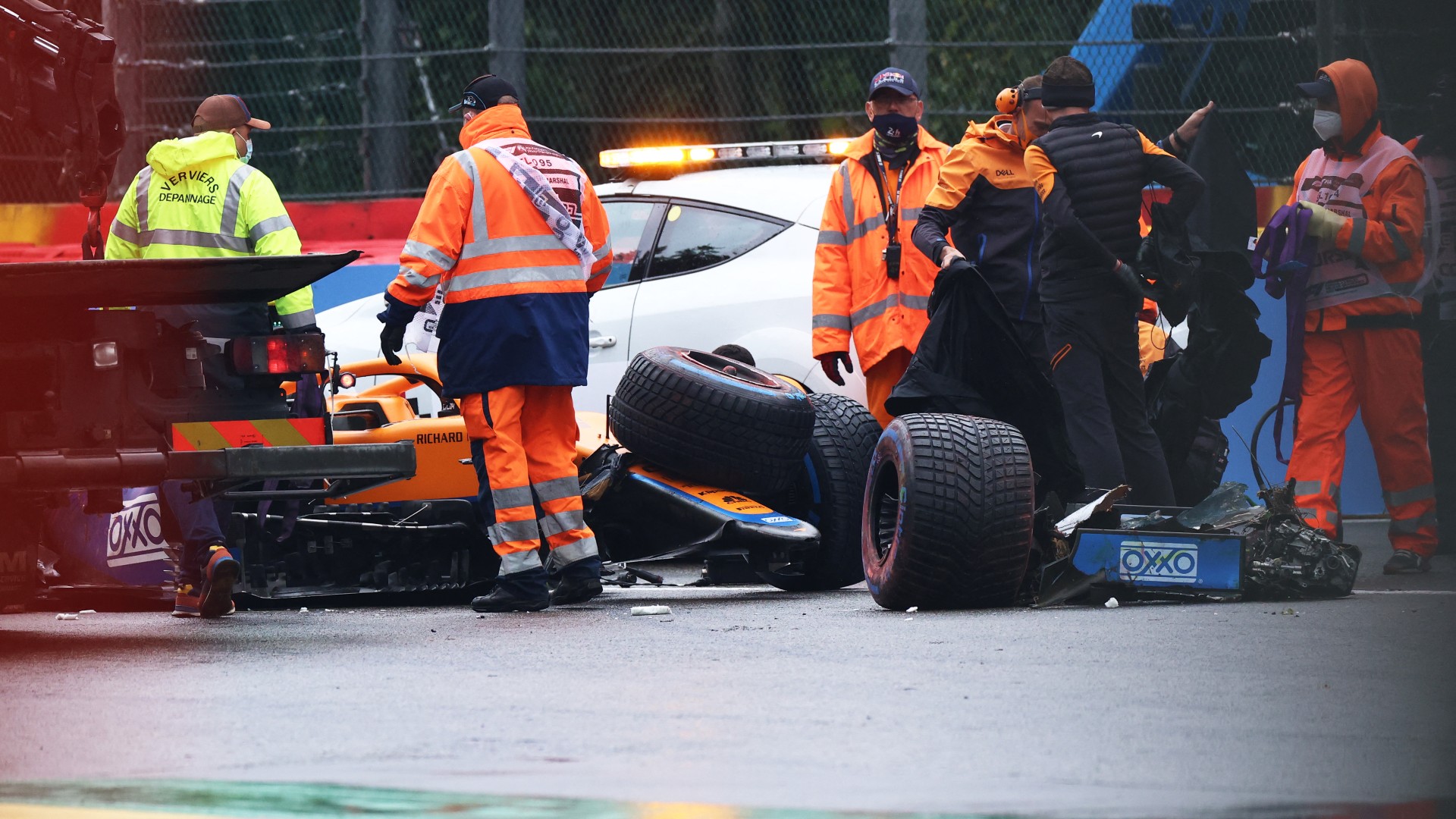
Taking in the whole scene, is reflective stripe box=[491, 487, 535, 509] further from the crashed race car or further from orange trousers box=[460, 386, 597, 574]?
the crashed race car

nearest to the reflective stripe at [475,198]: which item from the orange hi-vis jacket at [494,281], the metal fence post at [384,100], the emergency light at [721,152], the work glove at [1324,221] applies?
the orange hi-vis jacket at [494,281]

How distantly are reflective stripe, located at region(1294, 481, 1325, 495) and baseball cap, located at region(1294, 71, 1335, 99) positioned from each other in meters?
1.59

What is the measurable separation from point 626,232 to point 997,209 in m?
2.11

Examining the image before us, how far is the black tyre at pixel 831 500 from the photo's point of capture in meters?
7.89

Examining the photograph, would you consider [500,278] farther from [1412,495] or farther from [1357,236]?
[1412,495]

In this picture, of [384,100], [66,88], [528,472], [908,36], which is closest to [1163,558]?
[528,472]

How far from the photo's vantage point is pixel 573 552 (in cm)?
731

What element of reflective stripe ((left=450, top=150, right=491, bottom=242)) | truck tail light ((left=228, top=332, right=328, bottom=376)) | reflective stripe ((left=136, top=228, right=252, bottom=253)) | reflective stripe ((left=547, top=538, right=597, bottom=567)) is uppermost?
reflective stripe ((left=450, top=150, right=491, bottom=242))

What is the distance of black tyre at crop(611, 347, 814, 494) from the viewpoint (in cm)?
751

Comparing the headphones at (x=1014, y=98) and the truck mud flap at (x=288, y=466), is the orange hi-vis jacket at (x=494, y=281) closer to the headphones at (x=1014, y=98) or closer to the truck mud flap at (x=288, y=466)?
the truck mud flap at (x=288, y=466)

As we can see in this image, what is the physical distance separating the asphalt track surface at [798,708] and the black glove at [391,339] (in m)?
0.97

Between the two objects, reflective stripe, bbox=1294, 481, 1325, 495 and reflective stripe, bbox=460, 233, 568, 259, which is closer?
reflective stripe, bbox=460, 233, 568, 259

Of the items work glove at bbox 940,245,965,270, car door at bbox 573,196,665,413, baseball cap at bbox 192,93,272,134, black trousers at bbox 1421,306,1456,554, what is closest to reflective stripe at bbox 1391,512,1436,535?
black trousers at bbox 1421,306,1456,554

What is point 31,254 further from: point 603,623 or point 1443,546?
point 1443,546
